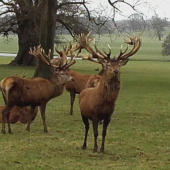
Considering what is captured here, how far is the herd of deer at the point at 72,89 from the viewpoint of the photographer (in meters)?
9.06

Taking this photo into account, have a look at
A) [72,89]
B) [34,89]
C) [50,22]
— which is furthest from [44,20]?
[34,89]

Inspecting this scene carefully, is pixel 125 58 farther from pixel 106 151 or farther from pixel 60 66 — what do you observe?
pixel 60 66

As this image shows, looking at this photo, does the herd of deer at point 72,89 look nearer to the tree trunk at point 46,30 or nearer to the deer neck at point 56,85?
the deer neck at point 56,85

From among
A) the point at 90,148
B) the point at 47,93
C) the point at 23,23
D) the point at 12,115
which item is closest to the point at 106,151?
the point at 90,148

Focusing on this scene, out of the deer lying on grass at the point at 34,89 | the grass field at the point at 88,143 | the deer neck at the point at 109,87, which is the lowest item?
the grass field at the point at 88,143

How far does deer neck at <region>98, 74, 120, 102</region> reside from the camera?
351 inches

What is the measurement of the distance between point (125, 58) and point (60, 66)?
3284 millimetres

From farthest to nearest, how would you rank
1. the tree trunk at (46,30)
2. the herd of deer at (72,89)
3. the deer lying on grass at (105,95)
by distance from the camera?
1. the tree trunk at (46,30)
2. the herd of deer at (72,89)
3. the deer lying on grass at (105,95)

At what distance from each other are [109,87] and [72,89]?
20.3ft

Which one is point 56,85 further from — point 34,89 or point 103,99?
point 103,99

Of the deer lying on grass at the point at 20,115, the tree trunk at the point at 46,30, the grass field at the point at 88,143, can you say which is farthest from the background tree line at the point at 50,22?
the deer lying on grass at the point at 20,115

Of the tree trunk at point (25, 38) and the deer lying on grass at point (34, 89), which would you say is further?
the tree trunk at point (25, 38)

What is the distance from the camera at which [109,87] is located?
9031mm

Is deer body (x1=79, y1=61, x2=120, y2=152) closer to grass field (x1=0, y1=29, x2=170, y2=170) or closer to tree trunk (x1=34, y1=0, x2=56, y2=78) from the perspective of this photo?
grass field (x1=0, y1=29, x2=170, y2=170)
